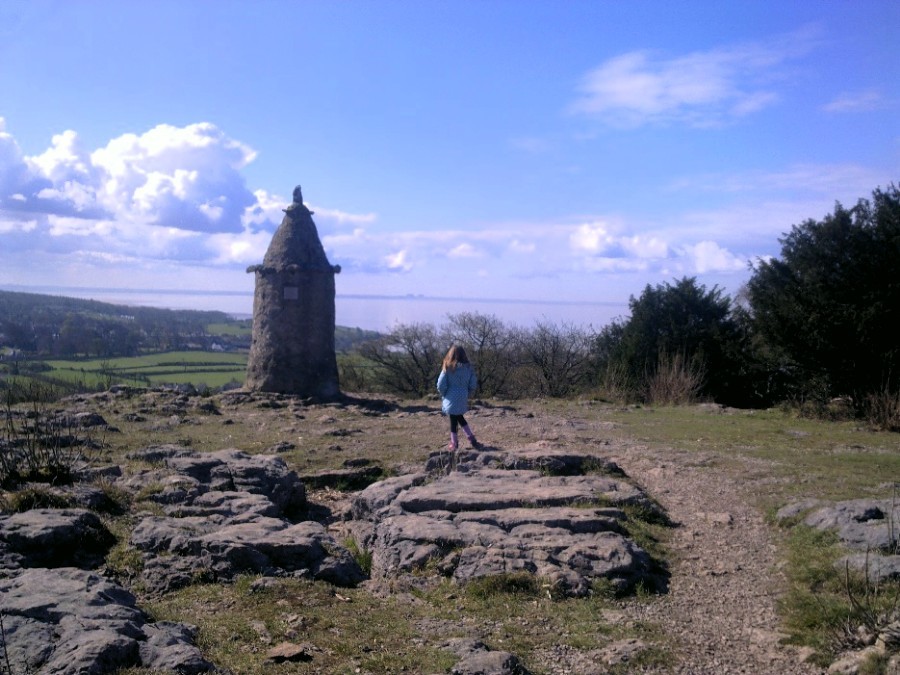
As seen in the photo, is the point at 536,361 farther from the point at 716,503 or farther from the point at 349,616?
the point at 349,616

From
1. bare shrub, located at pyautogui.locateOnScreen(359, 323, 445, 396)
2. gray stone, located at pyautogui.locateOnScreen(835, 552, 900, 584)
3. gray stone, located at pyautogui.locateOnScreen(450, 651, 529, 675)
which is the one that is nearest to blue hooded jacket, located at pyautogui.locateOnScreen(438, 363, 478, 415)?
gray stone, located at pyautogui.locateOnScreen(835, 552, 900, 584)

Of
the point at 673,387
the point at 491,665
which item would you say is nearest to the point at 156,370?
the point at 673,387

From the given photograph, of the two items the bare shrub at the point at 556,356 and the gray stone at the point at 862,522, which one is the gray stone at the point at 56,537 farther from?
the bare shrub at the point at 556,356

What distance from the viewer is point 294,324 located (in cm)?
1627

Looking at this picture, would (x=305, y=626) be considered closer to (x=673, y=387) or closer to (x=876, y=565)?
(x=876, y=565)

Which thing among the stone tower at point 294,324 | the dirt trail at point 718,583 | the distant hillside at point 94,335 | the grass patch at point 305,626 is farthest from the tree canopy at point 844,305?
the distant hillside at point 94,335

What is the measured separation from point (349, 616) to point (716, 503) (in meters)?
4.78

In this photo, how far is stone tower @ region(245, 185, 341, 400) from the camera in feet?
53.5

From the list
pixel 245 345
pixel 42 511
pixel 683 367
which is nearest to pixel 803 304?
pixel 683 367

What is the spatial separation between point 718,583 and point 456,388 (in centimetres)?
519

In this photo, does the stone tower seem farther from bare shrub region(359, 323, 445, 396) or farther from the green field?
bare shrub region(359, 323, 445, 396)

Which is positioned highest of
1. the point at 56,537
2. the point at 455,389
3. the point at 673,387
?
the point at 455,389

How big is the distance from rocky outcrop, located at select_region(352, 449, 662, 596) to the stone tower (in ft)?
27.2

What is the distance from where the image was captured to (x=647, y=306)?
2508cm
